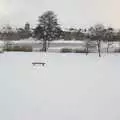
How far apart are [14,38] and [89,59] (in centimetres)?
55

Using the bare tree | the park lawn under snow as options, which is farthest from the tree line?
the park lawn under snow

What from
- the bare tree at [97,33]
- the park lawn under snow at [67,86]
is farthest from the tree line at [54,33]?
the park lawn under snow at [67,86]

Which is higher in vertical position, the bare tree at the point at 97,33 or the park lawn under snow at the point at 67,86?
the bare tree at the point at 97,33

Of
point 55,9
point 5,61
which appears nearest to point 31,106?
point 5,61

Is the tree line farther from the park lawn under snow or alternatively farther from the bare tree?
the park lawn under snow

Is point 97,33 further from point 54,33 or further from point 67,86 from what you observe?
point 67,86

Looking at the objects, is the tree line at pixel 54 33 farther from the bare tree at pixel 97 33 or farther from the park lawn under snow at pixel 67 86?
the park lawn under snow at pixel 67 86

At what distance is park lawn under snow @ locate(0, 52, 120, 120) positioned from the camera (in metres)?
2.03

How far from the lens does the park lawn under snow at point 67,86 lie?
2.03 metres

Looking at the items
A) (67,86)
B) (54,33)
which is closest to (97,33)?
(54,33)

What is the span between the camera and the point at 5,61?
80.7 inches

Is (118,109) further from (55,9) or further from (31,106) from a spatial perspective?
→ (55,9)

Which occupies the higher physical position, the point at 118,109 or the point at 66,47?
the point at 66,47

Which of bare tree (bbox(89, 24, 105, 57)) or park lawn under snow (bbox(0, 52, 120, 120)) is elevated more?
bare tree (bbox(89, 24, 105, 57))
